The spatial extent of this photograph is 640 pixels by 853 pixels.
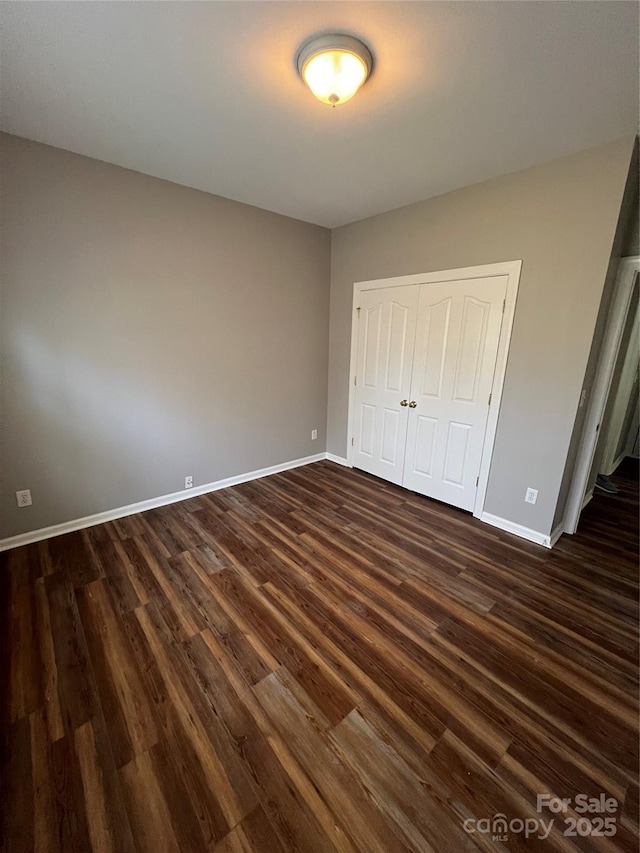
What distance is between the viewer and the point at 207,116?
190cm

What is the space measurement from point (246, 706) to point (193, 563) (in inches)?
43.1

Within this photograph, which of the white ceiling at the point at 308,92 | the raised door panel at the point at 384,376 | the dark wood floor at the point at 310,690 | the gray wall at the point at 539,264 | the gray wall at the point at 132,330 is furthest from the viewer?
the raised door panel at the point at 384,376

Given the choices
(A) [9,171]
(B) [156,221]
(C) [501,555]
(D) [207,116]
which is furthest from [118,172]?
(C) [501,555]

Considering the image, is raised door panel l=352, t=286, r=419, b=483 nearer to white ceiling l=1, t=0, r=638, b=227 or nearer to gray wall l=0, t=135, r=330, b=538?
gray wall l=0, t=135, r=330, b=538

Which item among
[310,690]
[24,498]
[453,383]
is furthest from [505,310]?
[24,498]

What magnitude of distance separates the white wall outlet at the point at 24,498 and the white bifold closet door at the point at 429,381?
3041 mm

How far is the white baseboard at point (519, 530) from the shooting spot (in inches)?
103

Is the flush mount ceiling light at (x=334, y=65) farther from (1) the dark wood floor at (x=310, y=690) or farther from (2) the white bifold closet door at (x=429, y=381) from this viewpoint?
(1) the dark wood floor at (x=310, y=690)

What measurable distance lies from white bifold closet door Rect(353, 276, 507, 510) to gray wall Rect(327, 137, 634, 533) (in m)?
0.19

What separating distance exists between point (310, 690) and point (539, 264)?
298 centimetres

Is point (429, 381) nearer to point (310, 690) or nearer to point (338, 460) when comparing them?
point (338, 460)

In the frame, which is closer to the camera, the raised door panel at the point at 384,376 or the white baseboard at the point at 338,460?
the raised door panel at the point at 384,376

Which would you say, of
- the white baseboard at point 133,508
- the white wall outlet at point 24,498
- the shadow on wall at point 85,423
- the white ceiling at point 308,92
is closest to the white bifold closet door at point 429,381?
the white ceiling at point 308,92

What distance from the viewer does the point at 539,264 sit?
2.38 metres
